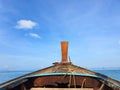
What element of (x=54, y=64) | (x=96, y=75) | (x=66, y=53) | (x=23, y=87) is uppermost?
(x=66, y=53)

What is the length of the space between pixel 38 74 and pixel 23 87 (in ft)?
2.85

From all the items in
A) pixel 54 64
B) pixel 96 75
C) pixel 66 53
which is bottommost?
pixel 96 75

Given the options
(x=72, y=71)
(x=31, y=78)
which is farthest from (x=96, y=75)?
(x=31, y=78)

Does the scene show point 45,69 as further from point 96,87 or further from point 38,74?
point 96,87

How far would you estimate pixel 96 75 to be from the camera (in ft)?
24.8

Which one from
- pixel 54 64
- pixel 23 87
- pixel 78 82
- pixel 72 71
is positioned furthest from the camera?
pixel 54 64

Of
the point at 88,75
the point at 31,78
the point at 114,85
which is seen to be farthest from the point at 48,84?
the point at 114,85

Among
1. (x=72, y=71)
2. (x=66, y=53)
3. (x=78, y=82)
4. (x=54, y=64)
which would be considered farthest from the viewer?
(x=66, y=53)

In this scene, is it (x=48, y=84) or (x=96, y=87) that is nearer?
(x=96, y=87)

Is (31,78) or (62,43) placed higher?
(62,43)

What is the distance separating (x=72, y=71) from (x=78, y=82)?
2.92 ft

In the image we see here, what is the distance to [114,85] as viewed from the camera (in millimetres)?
6215

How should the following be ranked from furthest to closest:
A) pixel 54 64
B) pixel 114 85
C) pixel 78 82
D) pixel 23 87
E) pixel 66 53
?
pixel 66 53, pixel 54 64, pixel 78 82, pixel 23 87, pixel 114 85

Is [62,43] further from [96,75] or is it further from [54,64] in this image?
[96,75]
